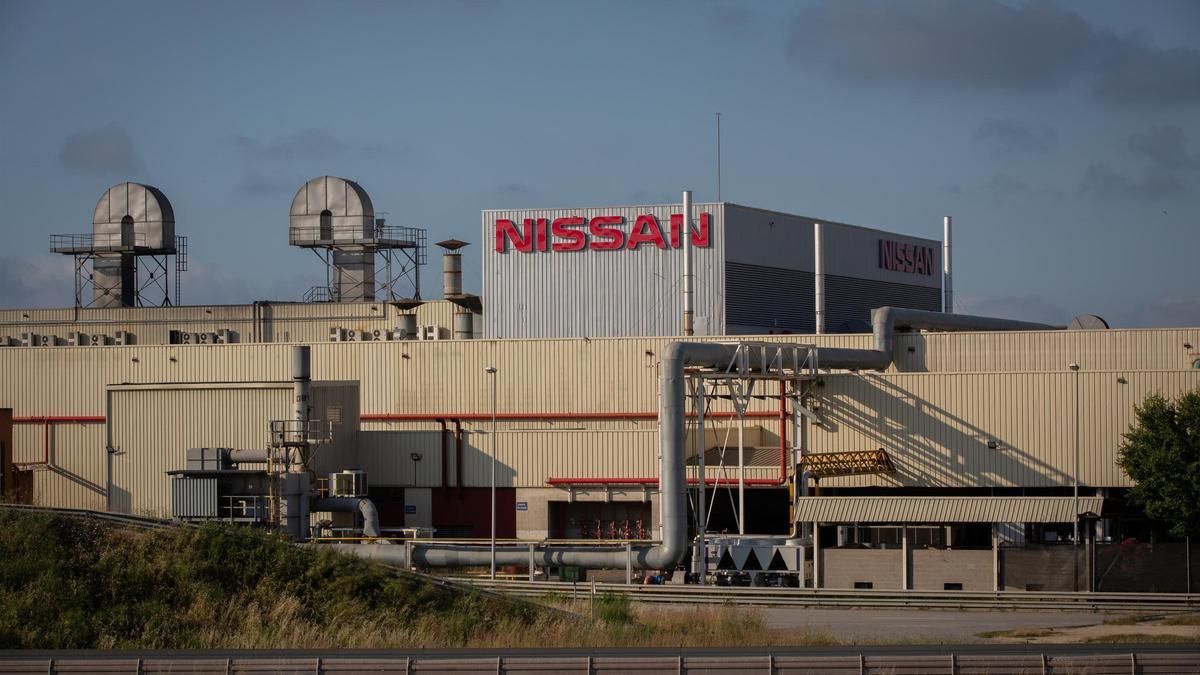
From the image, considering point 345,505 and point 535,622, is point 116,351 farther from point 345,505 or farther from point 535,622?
point 535,622

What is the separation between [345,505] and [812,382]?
54.4 ft

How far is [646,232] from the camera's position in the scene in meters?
67.1

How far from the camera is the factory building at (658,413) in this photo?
163 ft

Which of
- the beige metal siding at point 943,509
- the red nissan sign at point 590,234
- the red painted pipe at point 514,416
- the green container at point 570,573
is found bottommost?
the green container at point 570,573

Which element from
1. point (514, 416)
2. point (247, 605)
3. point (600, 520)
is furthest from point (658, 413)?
point (247, 605)

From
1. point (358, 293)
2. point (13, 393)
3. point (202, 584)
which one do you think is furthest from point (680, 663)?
point (358, 293)

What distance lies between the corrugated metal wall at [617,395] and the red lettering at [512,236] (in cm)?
750

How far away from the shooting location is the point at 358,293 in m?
84.5

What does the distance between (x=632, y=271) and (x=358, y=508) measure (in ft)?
55.3

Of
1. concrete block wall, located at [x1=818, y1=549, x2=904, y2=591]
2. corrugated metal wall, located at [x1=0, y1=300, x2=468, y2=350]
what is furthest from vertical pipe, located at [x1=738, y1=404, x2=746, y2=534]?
corrugated metal wall, located at [x1=0, y1=300, x2=468, y2=350]

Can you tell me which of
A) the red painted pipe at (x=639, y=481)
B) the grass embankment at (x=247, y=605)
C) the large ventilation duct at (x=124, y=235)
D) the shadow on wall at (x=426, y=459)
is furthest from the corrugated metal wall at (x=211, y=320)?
the grass embankment at (x=247, y=605)

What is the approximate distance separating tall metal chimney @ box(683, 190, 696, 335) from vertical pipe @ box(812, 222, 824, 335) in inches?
210

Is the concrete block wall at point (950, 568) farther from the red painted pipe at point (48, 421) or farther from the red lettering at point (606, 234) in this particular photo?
the red painted pipe at point (48, 421)

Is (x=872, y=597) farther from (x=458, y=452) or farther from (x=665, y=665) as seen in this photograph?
(x=458, y=452)
